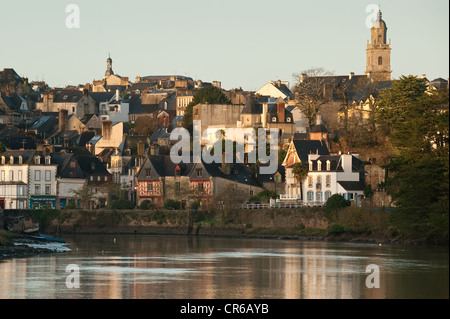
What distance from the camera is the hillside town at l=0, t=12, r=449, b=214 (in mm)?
101875

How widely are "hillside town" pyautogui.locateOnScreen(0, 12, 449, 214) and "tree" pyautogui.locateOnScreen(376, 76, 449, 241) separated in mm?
7577

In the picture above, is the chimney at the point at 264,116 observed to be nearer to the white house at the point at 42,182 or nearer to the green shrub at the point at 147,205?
the green shrub at the point at 147,205

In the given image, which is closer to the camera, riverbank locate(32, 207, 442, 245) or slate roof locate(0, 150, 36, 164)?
riverbank locate(32, 207, 442, 245)

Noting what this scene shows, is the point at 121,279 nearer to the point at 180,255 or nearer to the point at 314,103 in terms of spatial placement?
the point at 180,255

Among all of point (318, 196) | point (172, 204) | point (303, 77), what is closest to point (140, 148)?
point (172, 204)

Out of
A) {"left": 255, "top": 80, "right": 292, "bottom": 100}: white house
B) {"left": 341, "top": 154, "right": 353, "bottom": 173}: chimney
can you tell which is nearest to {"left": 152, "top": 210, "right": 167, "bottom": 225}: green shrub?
{"left": 341, "top": 154, "right": 353, "bottom": 173}: chimney

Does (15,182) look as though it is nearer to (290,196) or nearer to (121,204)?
(121,204)

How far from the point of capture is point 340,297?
53.4 m

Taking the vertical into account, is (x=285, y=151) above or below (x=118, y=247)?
above

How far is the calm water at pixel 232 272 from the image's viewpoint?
2176 inches

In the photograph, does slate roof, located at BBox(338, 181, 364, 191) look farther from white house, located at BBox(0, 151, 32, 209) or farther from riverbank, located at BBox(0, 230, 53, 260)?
white house, located at BBox(0, 151, 32, 209)

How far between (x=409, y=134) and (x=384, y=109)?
2263cm

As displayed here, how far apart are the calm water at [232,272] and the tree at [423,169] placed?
180 cm
